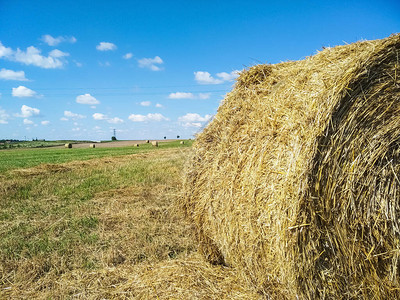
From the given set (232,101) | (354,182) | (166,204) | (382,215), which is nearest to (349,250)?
(382,215)

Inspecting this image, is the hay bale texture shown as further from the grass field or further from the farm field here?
the grass field

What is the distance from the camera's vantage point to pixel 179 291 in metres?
3.44

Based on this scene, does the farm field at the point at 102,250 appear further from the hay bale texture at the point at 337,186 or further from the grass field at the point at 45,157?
the grass field at the point at 45,157

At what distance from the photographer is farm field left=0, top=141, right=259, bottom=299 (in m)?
3.56

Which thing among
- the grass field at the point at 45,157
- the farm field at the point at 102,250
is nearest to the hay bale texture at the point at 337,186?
the farm field at the point at 102,250

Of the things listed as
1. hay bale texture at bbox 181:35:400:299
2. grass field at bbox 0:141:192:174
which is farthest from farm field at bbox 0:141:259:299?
grass field at bbox 0:141:192:174

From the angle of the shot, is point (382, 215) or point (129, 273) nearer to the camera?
point (382, 215)

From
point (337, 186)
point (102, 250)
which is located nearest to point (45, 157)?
point (102, 250)

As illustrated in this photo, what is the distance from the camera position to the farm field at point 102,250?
3.56 metres

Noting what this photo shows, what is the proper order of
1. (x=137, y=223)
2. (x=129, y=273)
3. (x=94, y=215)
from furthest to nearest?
(x=94, y=215), (x=137, y=223), (x=129, y=273)

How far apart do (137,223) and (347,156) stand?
410cm

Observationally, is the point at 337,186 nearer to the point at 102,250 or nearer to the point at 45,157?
the point at 102,250

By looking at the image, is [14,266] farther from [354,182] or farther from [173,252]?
[354,182]

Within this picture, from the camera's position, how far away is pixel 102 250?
4.64 metres
